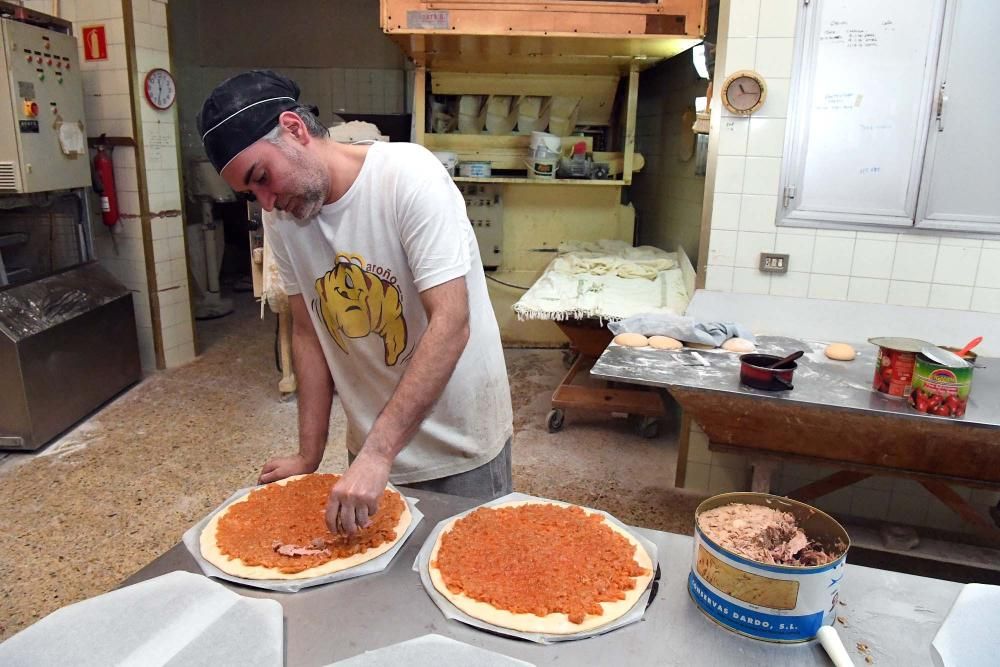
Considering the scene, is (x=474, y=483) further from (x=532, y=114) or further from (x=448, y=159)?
(x=532, y=114)

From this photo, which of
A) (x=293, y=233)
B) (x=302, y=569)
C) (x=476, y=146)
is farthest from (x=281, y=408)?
(x=302, y=569)

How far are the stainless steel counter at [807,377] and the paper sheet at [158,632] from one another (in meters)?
1.29

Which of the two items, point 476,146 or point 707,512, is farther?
point 476,146

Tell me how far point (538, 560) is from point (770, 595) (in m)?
0.36

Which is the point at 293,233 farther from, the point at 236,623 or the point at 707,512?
the point at 707,512

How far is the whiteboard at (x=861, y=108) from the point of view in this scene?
250 centimetres

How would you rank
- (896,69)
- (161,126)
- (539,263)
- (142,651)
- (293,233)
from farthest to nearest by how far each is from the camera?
(539,263) → (161,126) → (896,69) → (293,233) → (142,651)

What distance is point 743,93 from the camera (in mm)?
2654

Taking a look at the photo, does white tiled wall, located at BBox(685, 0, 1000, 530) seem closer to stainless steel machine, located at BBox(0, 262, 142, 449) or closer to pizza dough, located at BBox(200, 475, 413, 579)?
pizza dough, located at BBox(200, 475, 413, 579)

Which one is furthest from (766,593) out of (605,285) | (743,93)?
(605,285)

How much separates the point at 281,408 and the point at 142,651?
320 centimetres

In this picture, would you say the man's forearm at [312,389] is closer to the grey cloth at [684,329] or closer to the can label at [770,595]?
the can label at [770,595]

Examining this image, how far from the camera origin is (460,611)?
3.24 feet

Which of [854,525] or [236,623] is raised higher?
[236,623]
